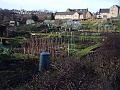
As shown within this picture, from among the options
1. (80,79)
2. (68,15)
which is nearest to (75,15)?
(68,15)

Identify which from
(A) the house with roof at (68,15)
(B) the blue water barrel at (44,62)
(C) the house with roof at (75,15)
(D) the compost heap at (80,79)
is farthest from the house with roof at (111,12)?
(D) the compost heap at (80,79)

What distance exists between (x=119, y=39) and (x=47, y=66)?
8.42 meters

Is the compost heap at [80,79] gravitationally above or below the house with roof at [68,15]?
below

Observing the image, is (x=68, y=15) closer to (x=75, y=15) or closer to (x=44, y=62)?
(x=75, y=15)

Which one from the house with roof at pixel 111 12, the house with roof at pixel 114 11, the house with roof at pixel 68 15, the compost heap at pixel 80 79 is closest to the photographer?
the compost heap at pixel 80 79

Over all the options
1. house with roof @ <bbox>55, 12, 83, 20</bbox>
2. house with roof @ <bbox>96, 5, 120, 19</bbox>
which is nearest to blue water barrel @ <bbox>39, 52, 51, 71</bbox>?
house with roof @ <bbox>96, 5, 120, 19</bbox>

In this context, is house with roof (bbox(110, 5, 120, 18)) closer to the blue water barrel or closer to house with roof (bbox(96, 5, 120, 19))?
house with roof (bbox(96, 5, 120, 19))

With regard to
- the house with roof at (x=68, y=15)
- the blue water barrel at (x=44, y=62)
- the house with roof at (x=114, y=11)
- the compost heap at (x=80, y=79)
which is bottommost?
the blue water barrel at (x=44, y=62)

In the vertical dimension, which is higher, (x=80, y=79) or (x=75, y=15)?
(x=75, y=15)

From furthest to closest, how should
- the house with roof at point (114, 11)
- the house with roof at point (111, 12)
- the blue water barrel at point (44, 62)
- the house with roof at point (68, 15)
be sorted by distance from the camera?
the house with roof at point (68, 15) < the house with roof at point (114, 11) < the house with roof at point (111, 12) < the blue water barrel at point (44, 62)

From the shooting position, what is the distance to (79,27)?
4919cm

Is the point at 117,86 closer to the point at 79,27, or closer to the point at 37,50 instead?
the point at 37,50

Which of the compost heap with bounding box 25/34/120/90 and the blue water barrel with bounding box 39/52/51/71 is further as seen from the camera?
the blue water barrel with bounding box 39/52/51/71

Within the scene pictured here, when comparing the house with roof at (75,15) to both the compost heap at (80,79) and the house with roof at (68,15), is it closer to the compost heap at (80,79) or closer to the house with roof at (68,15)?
the house with roof at (68,15)
